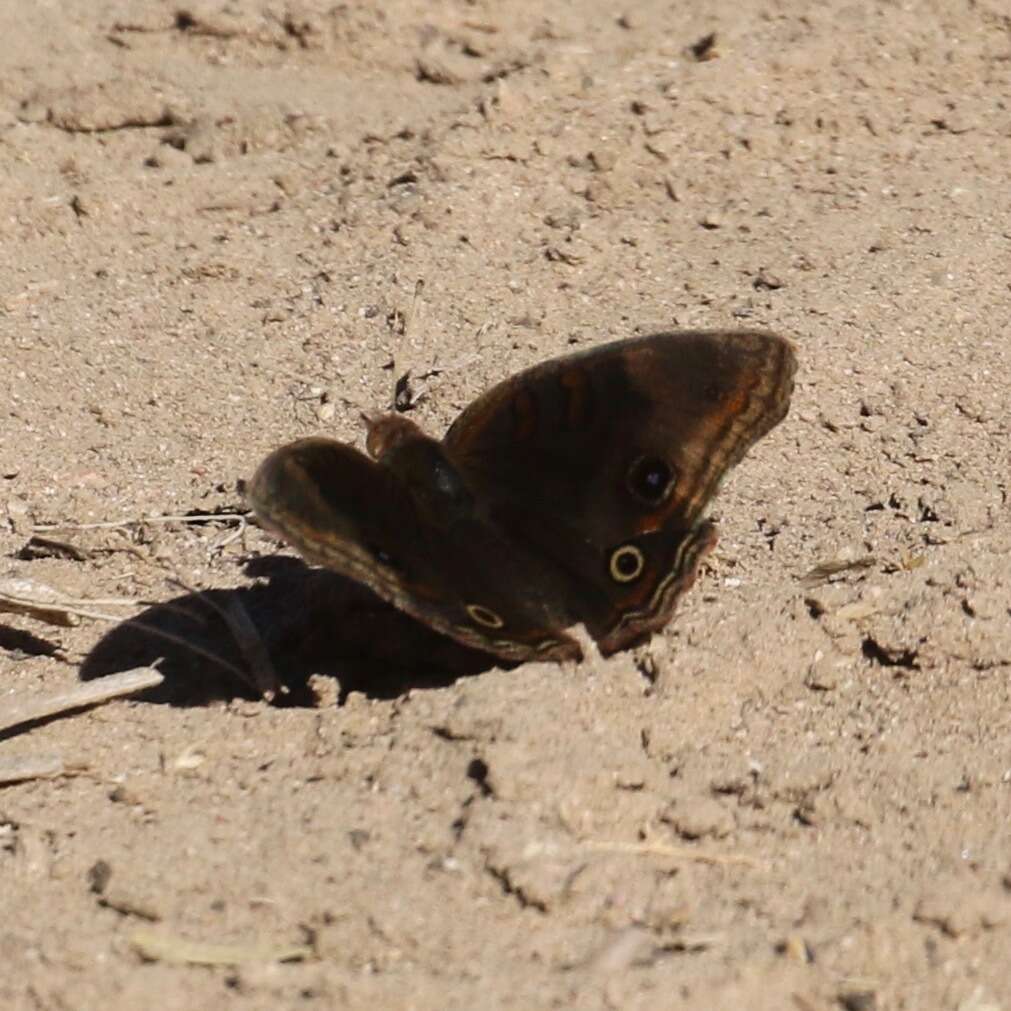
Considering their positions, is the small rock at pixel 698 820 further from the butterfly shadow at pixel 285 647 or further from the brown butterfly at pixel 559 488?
the butterfly shadow at pixel 285 647

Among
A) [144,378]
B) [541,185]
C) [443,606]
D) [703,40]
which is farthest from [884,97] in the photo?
[443,606]

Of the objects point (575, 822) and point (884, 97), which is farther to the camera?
point (884, 97)

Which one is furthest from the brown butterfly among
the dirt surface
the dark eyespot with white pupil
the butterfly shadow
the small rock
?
the small rock

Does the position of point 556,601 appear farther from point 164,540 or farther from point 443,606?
point 164,540

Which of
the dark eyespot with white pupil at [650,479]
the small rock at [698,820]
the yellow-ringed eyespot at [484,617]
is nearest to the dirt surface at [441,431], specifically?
the small rock at [698,820]

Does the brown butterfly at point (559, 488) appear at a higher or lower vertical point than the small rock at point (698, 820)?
higher

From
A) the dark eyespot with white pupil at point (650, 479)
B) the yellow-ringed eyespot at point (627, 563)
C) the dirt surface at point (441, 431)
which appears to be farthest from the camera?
the dark eyespot with white pupil at point (650, 479)

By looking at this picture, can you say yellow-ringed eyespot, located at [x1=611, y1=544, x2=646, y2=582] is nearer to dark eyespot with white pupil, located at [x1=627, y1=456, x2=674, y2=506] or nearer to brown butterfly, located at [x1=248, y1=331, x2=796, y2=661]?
brown butterfly, located at [x1=248, y1=331, x2=796, y2=661]
